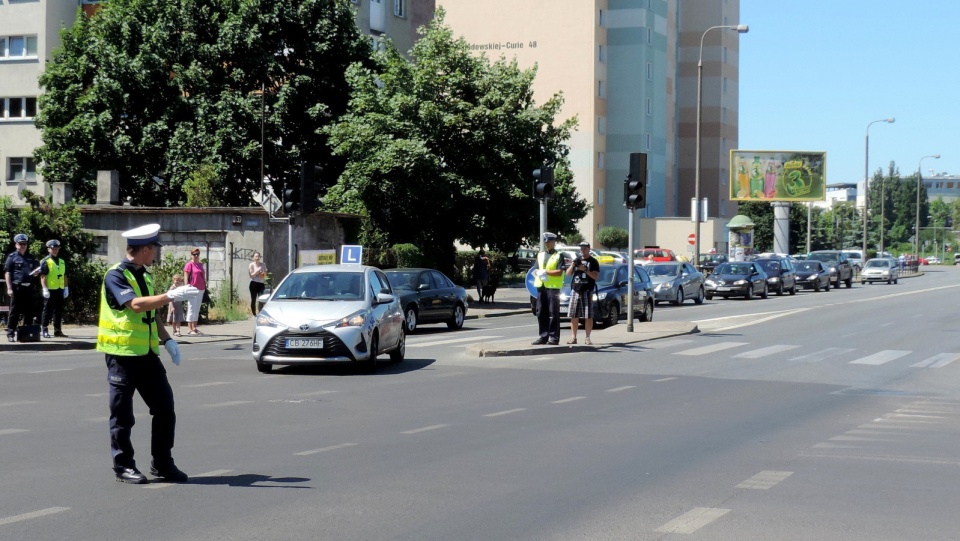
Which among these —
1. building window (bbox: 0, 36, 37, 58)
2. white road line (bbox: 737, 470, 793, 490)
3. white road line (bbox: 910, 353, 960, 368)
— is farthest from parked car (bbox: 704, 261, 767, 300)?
white road line (bbox: 737, 470, 793, 490)

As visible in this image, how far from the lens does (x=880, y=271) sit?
246ft

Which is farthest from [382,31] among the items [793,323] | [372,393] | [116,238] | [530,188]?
[372,393]

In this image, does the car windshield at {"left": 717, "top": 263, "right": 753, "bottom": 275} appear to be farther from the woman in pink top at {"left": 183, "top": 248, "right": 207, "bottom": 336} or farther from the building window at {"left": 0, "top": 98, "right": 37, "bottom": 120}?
the building window at {"left": 0, "top": 98, "right": 37, "bottom": 120}

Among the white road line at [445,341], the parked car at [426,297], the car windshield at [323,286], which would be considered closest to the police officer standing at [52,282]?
the car windshield at [323,286]

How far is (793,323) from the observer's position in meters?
30.6

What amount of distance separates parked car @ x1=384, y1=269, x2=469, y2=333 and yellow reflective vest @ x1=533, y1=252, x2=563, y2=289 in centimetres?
693

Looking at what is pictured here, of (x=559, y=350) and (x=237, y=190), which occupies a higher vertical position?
(x=237, y=190)

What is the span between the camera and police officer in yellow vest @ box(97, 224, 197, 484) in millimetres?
8219

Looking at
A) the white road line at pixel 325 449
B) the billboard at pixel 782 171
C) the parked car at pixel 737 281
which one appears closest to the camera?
the white road line at pixel 325 449

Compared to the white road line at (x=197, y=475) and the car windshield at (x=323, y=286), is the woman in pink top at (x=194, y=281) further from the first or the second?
the white road line at (x=197, y=475)

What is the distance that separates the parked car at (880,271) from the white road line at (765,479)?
69.0 meters

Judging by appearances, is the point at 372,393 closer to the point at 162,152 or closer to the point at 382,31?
the point at 162,152

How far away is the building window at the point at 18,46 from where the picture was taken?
58.5m

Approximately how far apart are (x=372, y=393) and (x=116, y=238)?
21.0 meters
